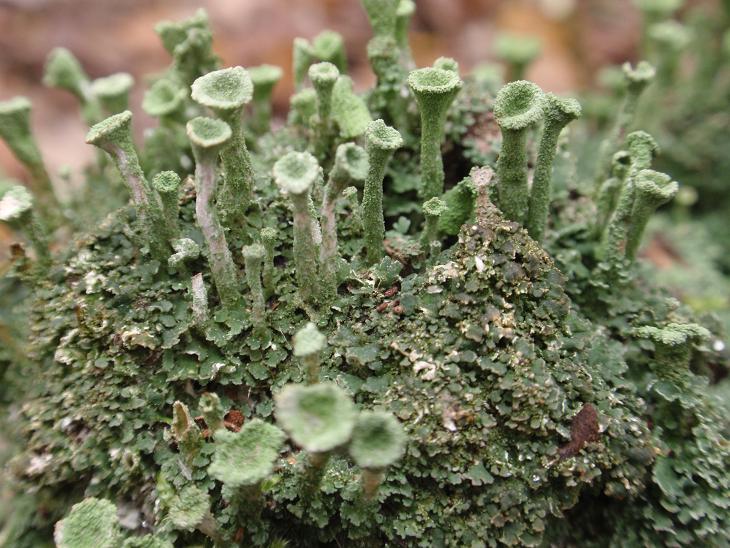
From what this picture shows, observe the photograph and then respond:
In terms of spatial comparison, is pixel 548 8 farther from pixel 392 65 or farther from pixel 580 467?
pixel 580 467

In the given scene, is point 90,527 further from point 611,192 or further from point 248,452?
point 611,192

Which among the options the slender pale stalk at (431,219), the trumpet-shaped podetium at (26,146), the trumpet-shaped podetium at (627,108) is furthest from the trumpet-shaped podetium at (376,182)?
the trumpet-shaped podetium at (26,146)

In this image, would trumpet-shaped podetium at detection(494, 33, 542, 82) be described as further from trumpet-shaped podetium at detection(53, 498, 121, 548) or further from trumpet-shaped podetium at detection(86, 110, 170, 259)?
trumpet-shaped podetium at detection(53, 498, 121, 548)

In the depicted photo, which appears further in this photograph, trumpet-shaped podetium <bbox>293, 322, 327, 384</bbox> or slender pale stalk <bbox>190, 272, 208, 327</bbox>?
slender pale stalk <bbox>190, 272, 208, 327</bbox>

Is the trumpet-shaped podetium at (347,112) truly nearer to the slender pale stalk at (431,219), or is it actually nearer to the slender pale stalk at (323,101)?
the slender pale stalk at (323,101)

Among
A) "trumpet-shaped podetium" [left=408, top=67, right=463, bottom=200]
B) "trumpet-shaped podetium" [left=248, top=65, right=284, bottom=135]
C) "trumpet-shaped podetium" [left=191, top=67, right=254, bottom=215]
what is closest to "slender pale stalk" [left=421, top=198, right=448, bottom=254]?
"trumpet-shaped podetium" [left=408, top=67, right=463, bottom=200]

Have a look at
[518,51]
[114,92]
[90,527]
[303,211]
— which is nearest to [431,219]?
[303,211]
